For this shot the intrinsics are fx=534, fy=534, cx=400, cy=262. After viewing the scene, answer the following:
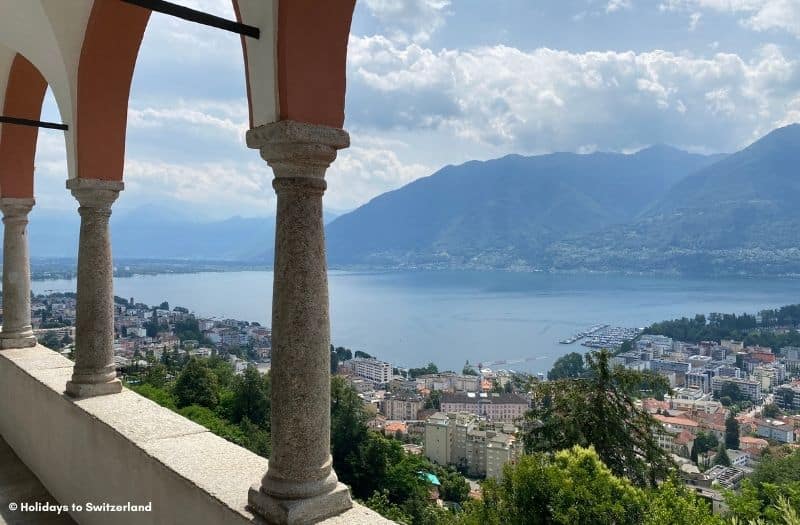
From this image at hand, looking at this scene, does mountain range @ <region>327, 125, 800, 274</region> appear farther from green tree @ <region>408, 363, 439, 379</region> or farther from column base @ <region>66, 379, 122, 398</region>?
column base @ <region>66, 379, 122, 398</region>

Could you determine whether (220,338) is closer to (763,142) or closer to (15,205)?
(15,205)

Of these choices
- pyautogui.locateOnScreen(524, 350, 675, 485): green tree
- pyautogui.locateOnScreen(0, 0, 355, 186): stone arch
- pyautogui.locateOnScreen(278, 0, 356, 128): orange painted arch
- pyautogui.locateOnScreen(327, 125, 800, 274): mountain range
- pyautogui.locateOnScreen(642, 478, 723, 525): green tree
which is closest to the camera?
pyautogui.locateOnScreen(278, 0, 356, 128): orange painted arch

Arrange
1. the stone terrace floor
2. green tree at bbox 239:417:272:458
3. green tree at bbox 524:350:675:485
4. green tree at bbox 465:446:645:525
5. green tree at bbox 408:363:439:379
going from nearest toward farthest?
the stone terrace floor < green tree at bbox 465:446:645:525 < green tree at bbox 524:350:675:485 < green tree at bbox 239:417:272:458 < green tree at bbox 408:363:439:379

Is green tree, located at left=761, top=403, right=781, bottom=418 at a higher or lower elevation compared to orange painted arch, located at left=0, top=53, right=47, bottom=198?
lower

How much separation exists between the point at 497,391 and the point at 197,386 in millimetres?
32647

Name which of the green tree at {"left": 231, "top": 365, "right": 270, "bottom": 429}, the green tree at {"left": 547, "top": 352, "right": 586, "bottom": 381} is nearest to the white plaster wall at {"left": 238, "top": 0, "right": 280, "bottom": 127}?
the green tree at {"left": 231, "top": 365, "right": 270, "bottom": 429}

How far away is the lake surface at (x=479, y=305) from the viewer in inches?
2741

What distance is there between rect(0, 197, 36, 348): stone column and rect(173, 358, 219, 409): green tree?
13449 millimetres

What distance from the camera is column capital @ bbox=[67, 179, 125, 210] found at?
3881mm

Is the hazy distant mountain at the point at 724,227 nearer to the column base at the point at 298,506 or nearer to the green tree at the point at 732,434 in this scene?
the green tree at the point at 732,434

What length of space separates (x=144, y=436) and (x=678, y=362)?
207 ft

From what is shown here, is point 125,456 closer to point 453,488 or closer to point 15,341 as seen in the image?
point 15,341

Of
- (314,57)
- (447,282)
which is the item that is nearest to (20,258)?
(314,57)

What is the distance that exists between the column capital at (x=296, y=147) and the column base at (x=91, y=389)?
101 inches
